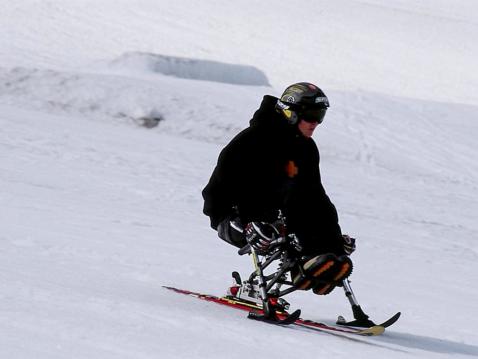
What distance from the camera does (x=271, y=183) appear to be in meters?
5.88

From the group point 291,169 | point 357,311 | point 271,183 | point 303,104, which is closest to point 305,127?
point 303,104

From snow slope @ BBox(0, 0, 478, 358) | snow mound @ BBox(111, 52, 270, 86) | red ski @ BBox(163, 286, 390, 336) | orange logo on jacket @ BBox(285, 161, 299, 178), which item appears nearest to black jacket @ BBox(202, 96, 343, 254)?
orange logo on jacket @ BBox(285, 161, 299, 178)

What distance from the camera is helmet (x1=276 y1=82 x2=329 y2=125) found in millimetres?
5789

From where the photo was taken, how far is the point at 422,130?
2095 centimetres

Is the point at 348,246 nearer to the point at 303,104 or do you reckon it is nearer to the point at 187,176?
the point at 303,104

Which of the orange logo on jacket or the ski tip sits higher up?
the orange logo on jacket

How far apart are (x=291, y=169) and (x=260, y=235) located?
0.57 meters

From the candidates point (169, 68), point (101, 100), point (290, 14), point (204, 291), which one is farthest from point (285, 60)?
point (204, 291)

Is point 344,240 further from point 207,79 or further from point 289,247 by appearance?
point 207,79

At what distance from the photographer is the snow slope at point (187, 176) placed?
517 centimetres

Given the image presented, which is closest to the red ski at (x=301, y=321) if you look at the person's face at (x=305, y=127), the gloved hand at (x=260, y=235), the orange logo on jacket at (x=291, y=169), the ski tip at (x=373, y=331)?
the ski tip at (x=373, y=331)

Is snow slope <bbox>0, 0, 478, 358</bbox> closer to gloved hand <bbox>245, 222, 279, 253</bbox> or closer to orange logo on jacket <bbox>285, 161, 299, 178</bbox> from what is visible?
gloved hand <bbox>245, 222, 279, 253</bbox>

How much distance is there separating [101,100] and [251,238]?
13.8 m

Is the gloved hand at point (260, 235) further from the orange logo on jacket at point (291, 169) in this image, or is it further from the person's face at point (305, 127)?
the person's face at point (305, 127)
